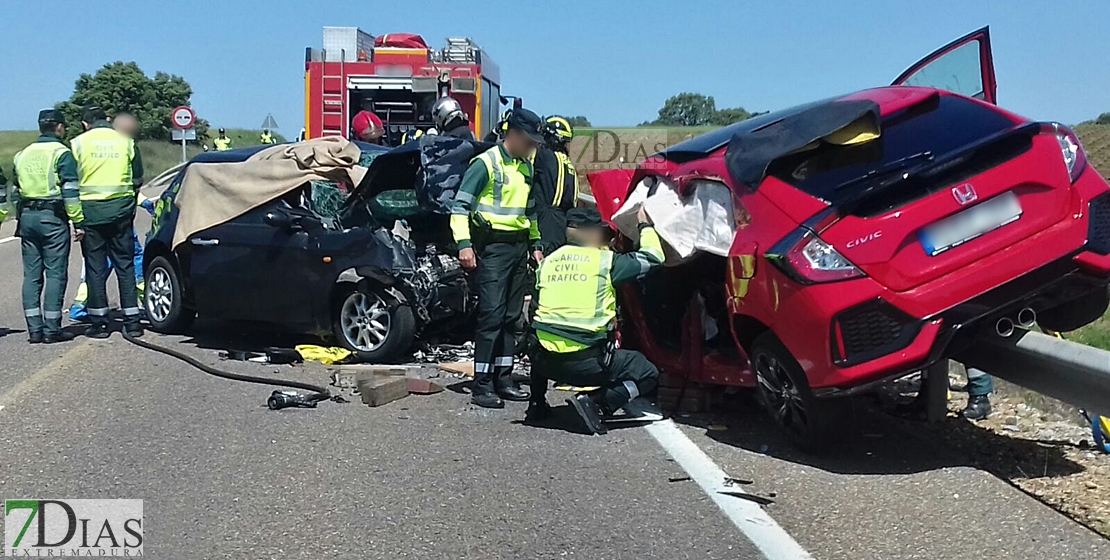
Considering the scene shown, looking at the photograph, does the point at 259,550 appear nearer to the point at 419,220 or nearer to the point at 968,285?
the point at 968,285

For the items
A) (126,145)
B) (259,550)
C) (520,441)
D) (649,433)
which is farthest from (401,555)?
(126,145)

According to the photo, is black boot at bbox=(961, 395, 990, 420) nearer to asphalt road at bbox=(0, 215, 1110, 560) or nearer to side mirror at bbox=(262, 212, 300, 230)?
A: asphalt road at bbox=(0, 215, 1110, 560)

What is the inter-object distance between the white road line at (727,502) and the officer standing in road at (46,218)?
18.0 ft

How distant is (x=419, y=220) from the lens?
8883mm

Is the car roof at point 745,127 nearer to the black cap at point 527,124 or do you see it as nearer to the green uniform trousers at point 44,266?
the black cap at point 527,124

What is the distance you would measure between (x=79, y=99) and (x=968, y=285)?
2674 inches

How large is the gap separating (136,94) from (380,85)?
50.7m

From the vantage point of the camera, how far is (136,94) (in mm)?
66938

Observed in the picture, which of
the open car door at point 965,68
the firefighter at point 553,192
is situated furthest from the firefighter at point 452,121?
the open car door at point 965,68

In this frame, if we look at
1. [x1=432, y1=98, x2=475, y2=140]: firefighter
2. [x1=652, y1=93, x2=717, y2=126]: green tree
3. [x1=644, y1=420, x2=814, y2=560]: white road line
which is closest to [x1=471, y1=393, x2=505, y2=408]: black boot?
[x1=644, y1=420, x2=814, y2=560]: white road line

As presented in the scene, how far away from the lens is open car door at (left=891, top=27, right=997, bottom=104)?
664cm

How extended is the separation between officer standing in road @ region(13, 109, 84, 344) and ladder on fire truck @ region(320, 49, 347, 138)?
37.0 ft

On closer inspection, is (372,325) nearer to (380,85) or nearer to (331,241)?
(331,241)

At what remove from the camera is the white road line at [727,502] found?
15.5ft
